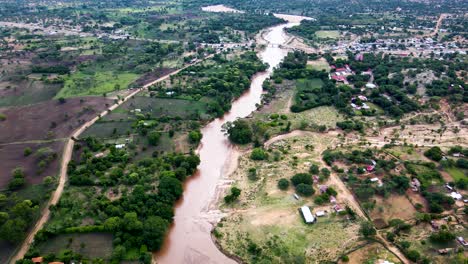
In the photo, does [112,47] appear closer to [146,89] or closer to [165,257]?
[146,89]

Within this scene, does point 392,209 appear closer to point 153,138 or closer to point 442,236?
point 442,236

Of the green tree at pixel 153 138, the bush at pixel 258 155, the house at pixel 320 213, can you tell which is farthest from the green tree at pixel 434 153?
the green tree at pixel 153 138

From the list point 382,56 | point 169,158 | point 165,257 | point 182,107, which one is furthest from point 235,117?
point 382,56

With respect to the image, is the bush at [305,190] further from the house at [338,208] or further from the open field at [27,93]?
the open field at [27,93]

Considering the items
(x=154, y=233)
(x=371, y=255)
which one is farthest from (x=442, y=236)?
(x=154, y=233)

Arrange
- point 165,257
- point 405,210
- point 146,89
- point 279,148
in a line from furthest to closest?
point 146,89
point 279,148
point 405,210
point 165,257

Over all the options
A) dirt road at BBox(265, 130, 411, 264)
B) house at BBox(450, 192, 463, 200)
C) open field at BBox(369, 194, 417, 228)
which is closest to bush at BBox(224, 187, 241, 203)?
dirt road at BBox(265, 130, 411, 264)

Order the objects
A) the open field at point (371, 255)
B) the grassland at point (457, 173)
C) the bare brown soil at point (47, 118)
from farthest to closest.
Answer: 1. the bare brown soil at point (47, 118)
2. the grassland at point (457, 173)
3. the open field at point (371, 255)
